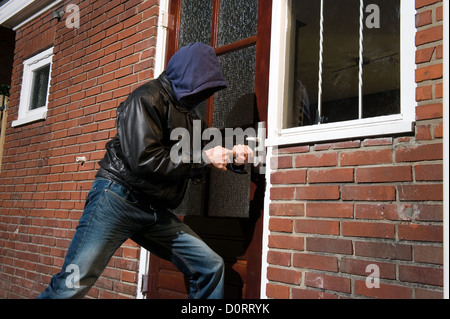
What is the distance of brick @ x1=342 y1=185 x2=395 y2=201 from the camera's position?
84.3 inches

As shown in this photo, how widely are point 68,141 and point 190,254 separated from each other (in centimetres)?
253

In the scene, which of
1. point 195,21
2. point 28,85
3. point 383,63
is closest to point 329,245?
point 383,63

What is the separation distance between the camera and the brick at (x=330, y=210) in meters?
2.28

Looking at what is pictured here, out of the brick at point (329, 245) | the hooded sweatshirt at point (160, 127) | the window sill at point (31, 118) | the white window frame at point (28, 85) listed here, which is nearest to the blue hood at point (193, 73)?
the hooded sweatshirt at point (160, 127)

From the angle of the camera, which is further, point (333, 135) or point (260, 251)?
point (260, 251)

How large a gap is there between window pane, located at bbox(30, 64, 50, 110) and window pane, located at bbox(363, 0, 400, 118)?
4330 mm

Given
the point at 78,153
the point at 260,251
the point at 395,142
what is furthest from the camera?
the point at 78,153

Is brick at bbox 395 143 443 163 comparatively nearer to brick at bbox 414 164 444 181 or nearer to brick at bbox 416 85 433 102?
brick at bbox 414 164 444 181

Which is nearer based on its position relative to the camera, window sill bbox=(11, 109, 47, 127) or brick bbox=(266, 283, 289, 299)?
brick bbox=(266, 283, 289, 299)

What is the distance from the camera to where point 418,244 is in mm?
2016

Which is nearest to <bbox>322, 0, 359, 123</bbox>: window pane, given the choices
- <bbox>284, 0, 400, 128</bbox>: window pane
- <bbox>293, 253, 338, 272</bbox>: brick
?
<bbox>284, 0, 400, 128</bbox>: window pane

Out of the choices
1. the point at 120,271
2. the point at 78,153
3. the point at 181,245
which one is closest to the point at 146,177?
the point at 181,245
